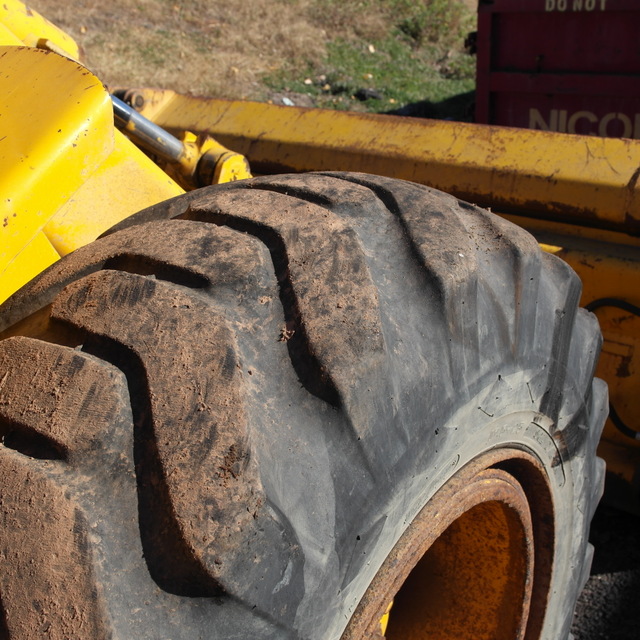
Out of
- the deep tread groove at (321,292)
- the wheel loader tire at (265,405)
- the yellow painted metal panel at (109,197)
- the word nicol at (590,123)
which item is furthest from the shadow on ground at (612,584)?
the word nicol at (590,123)

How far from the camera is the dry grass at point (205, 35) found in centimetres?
793

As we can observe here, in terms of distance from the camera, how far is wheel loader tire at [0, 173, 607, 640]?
75cm

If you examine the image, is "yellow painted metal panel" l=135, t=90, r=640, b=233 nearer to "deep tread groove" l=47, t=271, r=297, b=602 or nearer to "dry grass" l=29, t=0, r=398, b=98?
"deep tread groove" l=47, t=271, r=297, b=602

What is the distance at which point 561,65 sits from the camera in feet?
14.5

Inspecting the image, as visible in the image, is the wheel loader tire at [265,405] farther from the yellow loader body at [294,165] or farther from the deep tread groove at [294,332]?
the yellow loader body at [294,165]

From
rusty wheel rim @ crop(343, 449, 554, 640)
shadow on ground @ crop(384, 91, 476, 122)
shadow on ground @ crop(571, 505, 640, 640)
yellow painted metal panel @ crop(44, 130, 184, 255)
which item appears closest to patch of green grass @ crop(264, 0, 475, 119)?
shadow on ground @ crop(384, 91, 476, 122)

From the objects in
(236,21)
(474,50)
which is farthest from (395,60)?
(474,50)

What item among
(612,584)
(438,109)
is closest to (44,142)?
(612,584)

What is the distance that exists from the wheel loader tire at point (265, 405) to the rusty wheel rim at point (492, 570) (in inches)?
0.9

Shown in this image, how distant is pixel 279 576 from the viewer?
2.61 ft

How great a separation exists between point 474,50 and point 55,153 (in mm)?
4495

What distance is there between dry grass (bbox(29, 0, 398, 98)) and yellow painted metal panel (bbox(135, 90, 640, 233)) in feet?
17.1

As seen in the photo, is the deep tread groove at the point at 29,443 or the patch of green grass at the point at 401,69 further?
the patch of green grass at the point at 401,69

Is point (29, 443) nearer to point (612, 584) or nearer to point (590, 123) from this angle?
point (612, 584)
